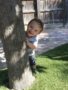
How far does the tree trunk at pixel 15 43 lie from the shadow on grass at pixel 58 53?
186 centimetres

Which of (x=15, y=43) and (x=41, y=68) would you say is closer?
(x=15, y=43)

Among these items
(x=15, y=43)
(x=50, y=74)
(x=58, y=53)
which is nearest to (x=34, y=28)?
(x=15, y=43)

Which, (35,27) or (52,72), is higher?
(35,27)

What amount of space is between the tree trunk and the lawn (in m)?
0.21

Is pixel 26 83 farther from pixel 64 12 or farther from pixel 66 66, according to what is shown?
pixel 64 12

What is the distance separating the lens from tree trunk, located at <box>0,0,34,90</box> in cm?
477

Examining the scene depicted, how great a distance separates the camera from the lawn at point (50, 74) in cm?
524

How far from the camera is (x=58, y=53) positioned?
757cm

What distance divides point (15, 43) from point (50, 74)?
1050 millimetres

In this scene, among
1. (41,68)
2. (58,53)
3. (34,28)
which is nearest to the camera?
(34,28)

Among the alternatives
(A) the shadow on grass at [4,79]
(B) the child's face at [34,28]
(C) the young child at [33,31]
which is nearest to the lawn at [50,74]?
(A) the shadow on grass at [4,79]

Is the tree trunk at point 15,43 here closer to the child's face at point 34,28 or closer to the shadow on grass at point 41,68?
the child's face at point 34,28

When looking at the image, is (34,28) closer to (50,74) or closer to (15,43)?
(15,43)

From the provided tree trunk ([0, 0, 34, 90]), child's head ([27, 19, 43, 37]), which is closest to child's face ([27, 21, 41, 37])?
child's head ([27, 19, 43, 37])
